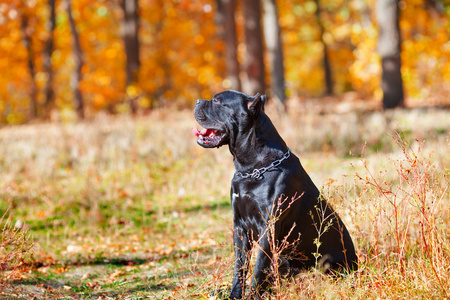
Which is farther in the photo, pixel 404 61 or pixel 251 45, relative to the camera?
pixel 404 61

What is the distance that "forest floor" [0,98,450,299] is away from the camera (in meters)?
3.29

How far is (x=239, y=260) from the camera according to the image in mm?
3504

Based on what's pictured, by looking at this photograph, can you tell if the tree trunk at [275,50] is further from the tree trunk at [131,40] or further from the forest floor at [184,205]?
the tree trunk at [131,40]

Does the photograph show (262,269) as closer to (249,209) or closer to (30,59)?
(249,209)

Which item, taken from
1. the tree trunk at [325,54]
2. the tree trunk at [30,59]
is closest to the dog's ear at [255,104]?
the tree trunk at [30,59]

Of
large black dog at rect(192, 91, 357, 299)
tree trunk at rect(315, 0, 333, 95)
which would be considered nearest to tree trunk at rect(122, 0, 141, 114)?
tree trunk at rect(315, 0, 333, 95)

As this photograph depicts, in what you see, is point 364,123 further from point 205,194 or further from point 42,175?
point 42,175

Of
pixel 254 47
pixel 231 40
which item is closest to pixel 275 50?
pixel 254 47

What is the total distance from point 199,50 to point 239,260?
18.8m

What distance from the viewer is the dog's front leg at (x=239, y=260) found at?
136 inches

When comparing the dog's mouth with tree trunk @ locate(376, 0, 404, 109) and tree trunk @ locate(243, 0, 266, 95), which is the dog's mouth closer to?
tree trunk @ locate(243, 0, 266, 95)

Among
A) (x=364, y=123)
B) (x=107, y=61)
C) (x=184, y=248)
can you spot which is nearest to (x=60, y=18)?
(x=107, y=61)

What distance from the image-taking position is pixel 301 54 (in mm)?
32312

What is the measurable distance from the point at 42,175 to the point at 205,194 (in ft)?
9.73
